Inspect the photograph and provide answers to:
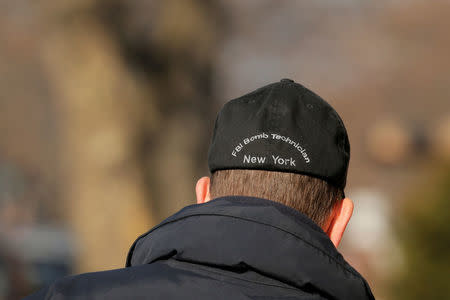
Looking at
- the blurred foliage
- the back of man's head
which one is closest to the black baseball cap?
the back of man's head

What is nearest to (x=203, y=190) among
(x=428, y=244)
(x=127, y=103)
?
(x=428, y=244)

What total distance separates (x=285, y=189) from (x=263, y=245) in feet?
0.69

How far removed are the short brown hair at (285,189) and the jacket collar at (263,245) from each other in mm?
73

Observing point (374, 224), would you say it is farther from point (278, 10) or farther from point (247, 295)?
point (247, 295)

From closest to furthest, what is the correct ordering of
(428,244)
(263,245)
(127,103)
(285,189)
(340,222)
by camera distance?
1. (263,245)
2. (285,189)
3. (340,222)
4. (428,244)
5. (127,103)

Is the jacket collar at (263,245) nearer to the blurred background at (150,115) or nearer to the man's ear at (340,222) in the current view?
the man's ear at (340,222)

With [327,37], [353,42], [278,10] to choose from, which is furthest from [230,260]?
[353,42]

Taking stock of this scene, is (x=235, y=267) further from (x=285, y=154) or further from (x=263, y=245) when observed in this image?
(x=285, y=154)

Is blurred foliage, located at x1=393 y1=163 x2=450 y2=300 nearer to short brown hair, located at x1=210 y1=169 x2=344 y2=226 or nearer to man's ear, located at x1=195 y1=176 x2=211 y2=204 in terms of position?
man's ear, located at x1=195 y1=176 x2=211 y2=204

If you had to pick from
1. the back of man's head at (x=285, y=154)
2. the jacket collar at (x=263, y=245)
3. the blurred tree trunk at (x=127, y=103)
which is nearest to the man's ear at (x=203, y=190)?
the back of man's head at (x=285, y=154)

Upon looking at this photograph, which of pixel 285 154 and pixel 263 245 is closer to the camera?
pixel 263 245

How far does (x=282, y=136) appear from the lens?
6.04ft

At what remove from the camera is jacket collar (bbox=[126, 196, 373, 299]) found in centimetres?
161

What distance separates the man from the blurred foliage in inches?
214
